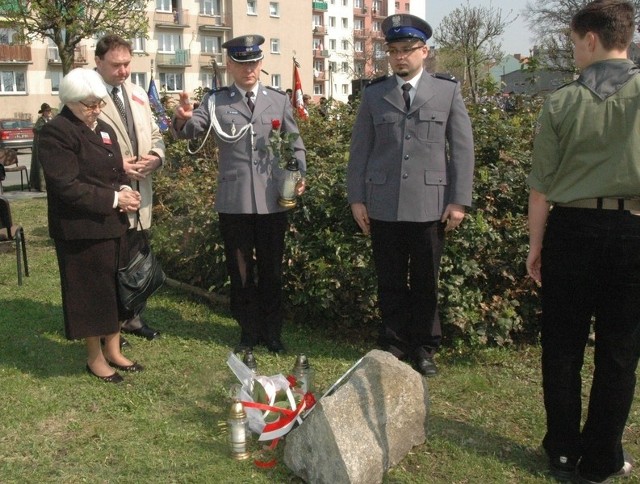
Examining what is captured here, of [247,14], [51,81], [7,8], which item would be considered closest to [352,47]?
[247,14]

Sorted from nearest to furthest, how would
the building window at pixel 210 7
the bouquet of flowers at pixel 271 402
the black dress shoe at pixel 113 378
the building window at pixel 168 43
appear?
the bouquet of flowers at pixel 271 402
the black dress shoe at pixel 113 378
the building window at pixel 168 43
the building window at pixel 210 7

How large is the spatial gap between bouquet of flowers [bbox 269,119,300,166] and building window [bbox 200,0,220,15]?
53623mm

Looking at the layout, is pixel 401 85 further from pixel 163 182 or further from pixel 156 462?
pixel 163 182

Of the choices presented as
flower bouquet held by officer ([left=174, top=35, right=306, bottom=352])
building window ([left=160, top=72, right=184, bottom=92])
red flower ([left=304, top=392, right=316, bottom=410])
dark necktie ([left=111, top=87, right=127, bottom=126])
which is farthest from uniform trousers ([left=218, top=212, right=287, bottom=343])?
building window ([left=160, top=72, right=184, bottom=92])

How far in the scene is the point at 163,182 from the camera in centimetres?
749

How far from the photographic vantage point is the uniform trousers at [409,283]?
4.27 meters

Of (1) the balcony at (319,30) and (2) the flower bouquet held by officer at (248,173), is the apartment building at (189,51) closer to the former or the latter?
(1) the balcony at (319,30)

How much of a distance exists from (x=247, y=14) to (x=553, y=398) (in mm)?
57487

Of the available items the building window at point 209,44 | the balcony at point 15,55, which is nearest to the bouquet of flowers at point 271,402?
the balcony at point 15,55

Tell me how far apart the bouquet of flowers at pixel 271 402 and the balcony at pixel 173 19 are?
52.0m

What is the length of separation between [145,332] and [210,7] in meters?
54.2

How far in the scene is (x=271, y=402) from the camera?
3.58m

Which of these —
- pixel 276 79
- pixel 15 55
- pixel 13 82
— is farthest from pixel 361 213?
pixel 276 79

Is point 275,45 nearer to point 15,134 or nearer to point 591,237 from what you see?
point 15,134
